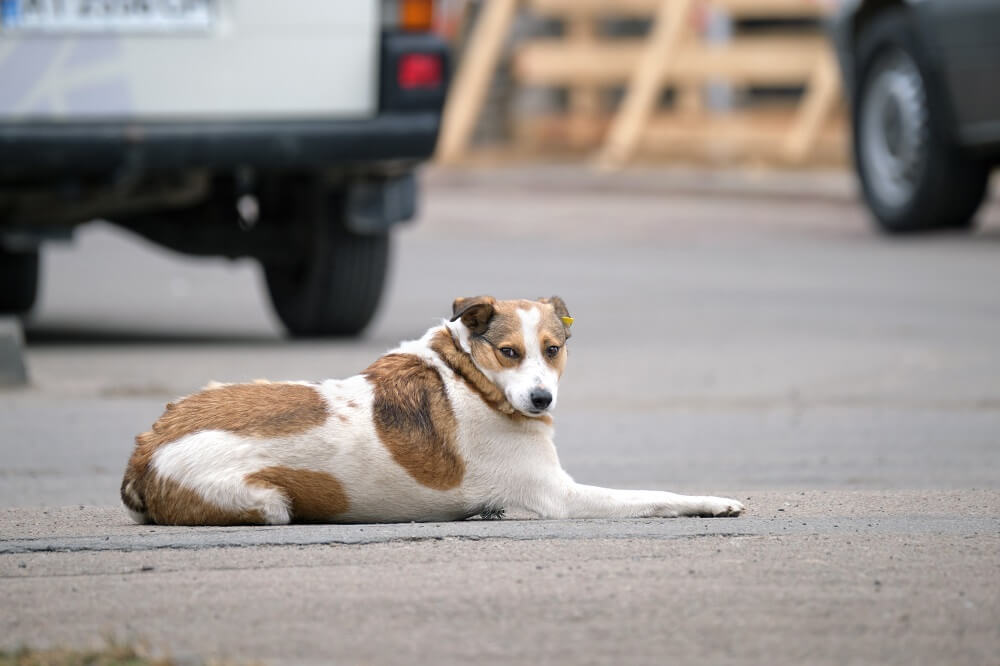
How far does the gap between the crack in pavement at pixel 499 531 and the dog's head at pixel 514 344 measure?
1.13 ft

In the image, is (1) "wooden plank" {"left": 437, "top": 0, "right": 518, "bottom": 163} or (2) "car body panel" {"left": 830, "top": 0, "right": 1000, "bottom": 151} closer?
(2) "car body panel" {"left": 830, "top": 0, "right": 1000, "bottom": 151}

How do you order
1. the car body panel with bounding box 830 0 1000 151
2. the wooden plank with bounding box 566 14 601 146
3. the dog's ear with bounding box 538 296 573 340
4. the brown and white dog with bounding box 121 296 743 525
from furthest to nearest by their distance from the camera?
the wooden plank with bounding box 566 14 601 146 → the car body panel with bounding box 830 0 1000 151 → the dog's ear with bounding box 538 296 573 340 → the brown and white dog with bounding box 121 296 743 525

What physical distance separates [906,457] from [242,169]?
3642mm

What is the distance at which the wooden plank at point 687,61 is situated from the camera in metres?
20.0

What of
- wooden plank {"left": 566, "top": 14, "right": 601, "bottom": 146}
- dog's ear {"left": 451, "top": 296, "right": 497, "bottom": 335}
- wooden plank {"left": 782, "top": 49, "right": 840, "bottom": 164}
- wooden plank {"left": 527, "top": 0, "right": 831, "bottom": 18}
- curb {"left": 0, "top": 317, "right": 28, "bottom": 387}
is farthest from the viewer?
wooden plank {"left": 566, "top": 14, "right": 601, "bottom": 146}

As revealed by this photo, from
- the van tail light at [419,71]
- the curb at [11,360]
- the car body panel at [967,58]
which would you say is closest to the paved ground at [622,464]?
the curb at [11,360]

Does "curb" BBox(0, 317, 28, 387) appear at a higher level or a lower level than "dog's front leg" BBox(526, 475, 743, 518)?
lower

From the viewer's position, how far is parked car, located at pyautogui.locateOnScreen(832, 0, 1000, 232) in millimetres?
12570

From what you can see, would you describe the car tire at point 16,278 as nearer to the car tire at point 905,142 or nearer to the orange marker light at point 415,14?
the orange marker light at point 415,14

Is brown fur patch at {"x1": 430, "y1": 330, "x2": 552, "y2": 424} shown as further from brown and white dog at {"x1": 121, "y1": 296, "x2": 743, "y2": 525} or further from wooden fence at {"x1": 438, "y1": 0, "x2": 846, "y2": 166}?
wooden fence at {"x1": 438, "y1": 0, "x2": 846, "y2": 166}

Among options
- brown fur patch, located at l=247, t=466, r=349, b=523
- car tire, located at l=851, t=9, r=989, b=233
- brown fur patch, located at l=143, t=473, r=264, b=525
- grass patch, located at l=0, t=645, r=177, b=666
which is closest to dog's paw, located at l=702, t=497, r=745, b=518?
brown fur patch, located at l=247, t=466, r=349, b=523

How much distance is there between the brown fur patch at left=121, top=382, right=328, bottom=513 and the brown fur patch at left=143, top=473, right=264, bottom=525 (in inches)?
1.3

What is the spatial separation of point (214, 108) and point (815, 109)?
11.6 m

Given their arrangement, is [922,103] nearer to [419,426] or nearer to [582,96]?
[419,426]
